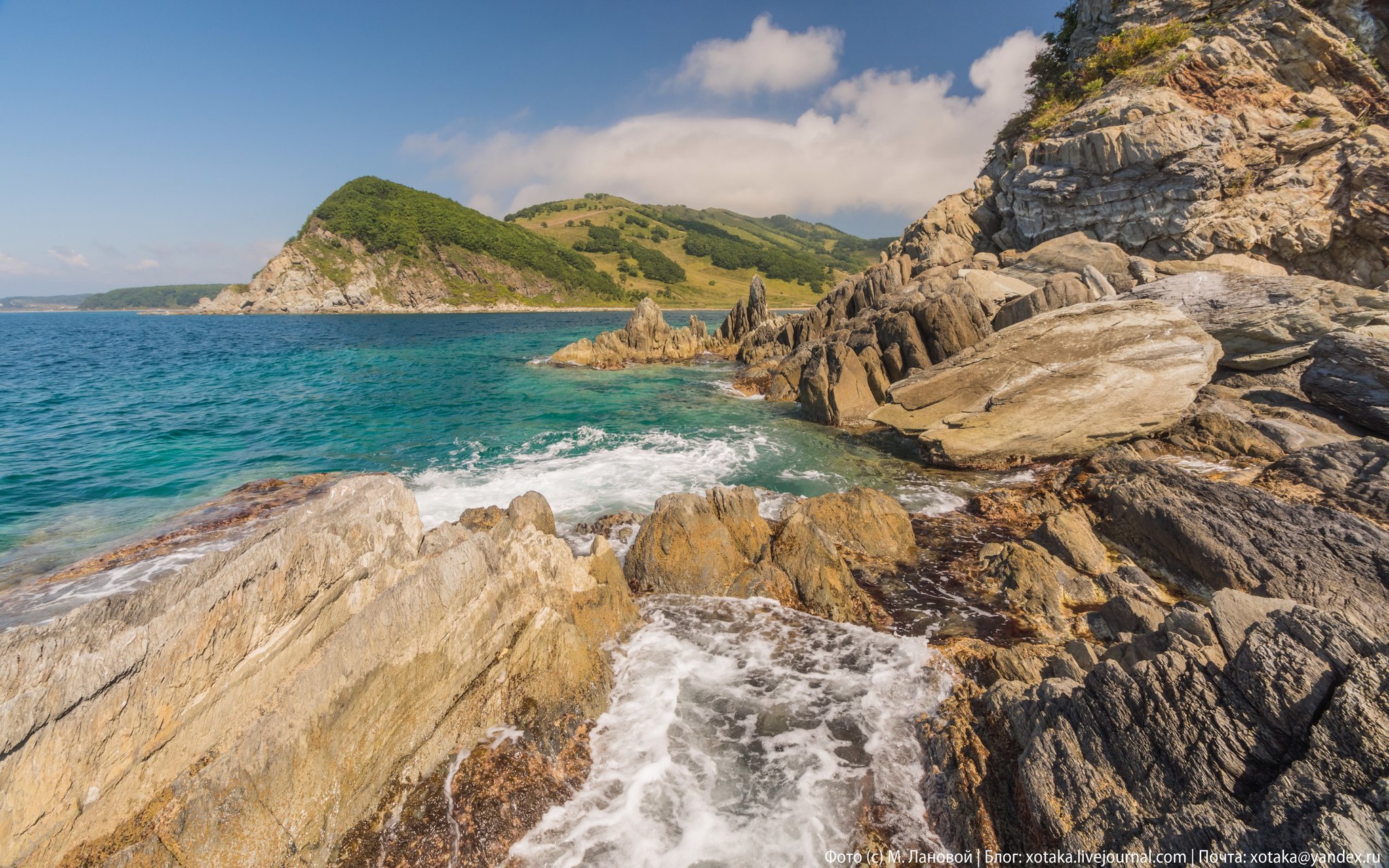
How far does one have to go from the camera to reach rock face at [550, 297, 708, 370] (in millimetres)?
46688

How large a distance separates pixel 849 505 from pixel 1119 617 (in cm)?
555

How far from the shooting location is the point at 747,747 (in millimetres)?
7109

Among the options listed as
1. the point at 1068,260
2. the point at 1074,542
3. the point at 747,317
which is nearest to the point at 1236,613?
the point at 1074,542

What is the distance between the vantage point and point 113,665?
17.6ft

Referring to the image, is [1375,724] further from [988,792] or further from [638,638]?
[638,638]

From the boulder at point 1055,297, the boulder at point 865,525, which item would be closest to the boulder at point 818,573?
the boulder at point 865,525

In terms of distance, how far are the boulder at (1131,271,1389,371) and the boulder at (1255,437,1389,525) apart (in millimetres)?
7978

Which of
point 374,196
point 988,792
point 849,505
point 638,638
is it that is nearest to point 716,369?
point 849,505

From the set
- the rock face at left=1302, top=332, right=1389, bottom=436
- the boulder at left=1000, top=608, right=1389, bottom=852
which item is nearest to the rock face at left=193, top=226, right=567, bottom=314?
the rock face at left=1302, top=332, right=1389, bottom=436

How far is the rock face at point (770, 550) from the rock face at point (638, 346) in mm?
35289

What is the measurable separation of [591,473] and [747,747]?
1326 centimetres

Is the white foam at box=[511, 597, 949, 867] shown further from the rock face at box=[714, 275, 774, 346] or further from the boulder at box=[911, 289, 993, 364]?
the rock face at box=[714, 275, 774, 346]

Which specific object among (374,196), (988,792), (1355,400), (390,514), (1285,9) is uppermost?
(374,196)

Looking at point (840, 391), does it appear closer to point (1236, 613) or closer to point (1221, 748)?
point (1236, 613)
